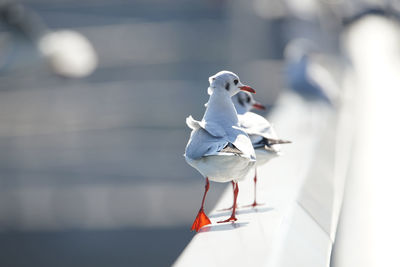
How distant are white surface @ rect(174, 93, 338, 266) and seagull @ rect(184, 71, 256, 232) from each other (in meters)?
0.14

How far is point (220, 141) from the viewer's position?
5.52ft

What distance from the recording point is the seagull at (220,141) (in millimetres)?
1669

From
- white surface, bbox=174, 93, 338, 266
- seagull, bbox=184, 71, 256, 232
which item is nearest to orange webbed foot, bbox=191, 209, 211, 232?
white surface, bbox=174, 93, 338, 266

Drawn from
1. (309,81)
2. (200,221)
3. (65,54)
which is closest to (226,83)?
(200,221)

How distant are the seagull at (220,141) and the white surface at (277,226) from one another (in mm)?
136

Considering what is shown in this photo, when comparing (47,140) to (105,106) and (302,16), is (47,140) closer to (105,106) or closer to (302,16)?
(105,106)

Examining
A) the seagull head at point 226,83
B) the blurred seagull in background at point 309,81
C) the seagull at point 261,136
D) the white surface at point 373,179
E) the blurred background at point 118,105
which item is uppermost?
the seagull head at point 226,83

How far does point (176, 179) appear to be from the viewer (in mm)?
17484

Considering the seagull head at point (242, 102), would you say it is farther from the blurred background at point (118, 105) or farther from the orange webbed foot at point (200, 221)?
the blurred background at point (118, 105)

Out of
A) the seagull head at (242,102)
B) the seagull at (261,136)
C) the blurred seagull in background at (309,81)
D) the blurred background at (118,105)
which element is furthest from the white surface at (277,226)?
the blurred background at (118,105)

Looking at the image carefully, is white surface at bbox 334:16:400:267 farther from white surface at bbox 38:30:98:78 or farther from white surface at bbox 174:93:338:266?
white surface at bbox 38:30:98:78

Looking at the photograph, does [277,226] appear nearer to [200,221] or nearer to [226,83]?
[200,221]

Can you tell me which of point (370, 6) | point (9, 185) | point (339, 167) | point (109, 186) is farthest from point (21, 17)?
point (339, 167)

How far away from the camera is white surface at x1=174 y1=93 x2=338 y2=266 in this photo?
5.04 ft
